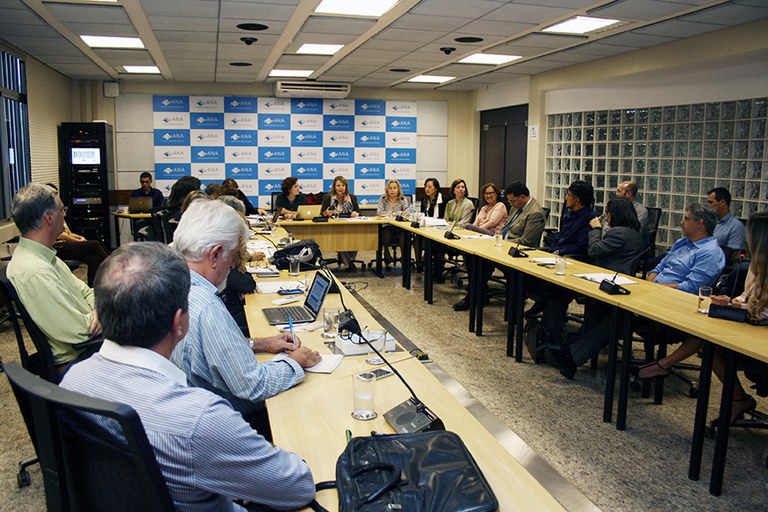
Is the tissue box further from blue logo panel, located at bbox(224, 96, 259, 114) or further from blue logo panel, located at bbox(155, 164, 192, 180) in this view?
blue logo panel, located at bbox(224, 96, 259, 114)

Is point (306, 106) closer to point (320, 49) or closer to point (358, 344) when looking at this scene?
point (320, 49)

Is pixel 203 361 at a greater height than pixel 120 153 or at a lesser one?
lesser

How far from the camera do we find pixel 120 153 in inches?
389

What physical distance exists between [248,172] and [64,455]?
960 cm

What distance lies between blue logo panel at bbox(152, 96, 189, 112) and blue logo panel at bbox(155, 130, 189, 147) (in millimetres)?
350

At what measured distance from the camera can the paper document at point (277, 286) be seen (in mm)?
3660

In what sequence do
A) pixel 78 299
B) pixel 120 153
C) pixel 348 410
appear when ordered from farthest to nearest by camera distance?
1. pixel 120 153
2. pixel 78 299
3. pixel 348 410

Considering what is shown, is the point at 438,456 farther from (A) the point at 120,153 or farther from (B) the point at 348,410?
(A) the point at 120,153

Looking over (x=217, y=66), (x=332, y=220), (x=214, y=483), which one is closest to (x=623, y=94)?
(x=332, y=220)

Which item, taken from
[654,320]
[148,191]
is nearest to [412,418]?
[654,320]

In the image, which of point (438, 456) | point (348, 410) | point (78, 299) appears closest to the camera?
point (438, 456)

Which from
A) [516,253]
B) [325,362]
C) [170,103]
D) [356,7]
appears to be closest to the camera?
[325,362]

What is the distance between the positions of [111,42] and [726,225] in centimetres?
645

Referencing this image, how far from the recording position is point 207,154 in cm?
1016
